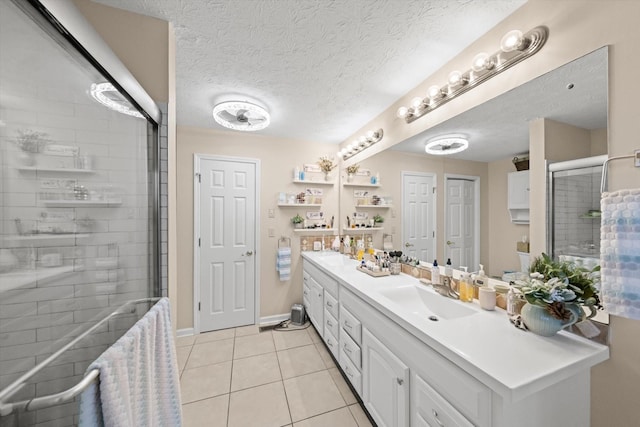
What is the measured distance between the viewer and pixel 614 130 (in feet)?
2.74

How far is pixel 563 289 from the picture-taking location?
88cm

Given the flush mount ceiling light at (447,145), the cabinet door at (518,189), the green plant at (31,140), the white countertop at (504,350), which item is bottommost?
the white countertop at (504,350)

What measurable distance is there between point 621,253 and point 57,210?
75.3 inches

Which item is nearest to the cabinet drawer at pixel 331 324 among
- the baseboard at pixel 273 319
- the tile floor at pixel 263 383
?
the tile floor at pixel 263 383

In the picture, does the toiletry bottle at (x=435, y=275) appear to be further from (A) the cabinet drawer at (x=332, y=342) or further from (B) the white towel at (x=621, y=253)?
(A) the cabinet drawer at (x=332, y=342)

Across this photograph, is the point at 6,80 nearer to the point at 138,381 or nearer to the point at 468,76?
the point at 138,381

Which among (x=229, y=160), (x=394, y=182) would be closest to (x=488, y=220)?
(x=394, y=182)

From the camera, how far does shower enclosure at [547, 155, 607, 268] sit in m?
0.89

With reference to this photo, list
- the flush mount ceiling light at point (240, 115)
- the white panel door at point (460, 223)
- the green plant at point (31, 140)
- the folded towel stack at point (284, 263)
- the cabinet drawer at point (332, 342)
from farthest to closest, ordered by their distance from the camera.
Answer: the folded towel stack at point (284, 263) → the flush mount ceiling light at point (240, 115) → the cabinet drawer at point (332, 342) → the white panel door at point (460, 223) → the green plant at point (31, 140)

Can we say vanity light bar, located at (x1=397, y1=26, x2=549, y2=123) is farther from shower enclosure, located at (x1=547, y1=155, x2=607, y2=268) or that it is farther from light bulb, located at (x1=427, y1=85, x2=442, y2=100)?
shower enclosure, located at (x1=547, y1=155, x2=607, y2=268)

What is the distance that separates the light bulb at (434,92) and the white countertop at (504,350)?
1.36 meters

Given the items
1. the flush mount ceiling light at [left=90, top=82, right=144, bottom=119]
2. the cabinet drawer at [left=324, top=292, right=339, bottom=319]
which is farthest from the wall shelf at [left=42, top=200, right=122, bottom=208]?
the cabinet drawer at [left=324, top=292, right=339, bottom=319]

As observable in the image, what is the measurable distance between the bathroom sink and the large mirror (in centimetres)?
27

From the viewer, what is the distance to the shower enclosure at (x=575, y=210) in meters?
0.89
